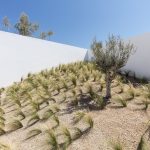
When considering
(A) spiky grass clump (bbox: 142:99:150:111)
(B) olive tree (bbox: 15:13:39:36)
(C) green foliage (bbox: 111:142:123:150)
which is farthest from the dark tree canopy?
(B) olive tree (bbox: 15:13:39:36)

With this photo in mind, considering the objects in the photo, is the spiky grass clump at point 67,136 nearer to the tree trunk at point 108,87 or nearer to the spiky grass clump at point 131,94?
the tree trunk at point 108,87

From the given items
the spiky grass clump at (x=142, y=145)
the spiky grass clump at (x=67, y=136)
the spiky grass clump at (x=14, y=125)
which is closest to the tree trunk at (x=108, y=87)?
the spiky grass clump at (x=67, y=136)

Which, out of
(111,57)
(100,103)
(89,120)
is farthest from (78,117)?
(111,57)

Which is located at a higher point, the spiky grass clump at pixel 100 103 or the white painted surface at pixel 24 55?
the white painted surface at pixel 24 55

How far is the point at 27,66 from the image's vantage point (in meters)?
13.0

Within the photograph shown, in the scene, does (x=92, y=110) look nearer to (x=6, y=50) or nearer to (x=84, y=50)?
(x=6, y=50)

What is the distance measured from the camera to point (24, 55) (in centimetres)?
1291

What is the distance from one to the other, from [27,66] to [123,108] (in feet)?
24.5

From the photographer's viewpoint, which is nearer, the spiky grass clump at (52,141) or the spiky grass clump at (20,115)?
the spiky grass clump at (52,141)

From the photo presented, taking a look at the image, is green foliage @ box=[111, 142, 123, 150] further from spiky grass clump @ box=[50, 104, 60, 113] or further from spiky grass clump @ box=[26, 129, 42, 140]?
spiky grass clump @ box=[50, 104, 60, 113]

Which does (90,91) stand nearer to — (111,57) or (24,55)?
(111,57)

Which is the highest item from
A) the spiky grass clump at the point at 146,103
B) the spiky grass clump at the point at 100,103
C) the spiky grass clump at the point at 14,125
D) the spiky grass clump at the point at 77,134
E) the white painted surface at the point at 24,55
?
the white painted surface at the point at 24,55

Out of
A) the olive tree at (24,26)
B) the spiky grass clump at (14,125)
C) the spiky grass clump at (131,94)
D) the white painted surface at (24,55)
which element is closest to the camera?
the spiky grass clump at (14,125)

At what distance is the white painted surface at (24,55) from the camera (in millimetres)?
11539
